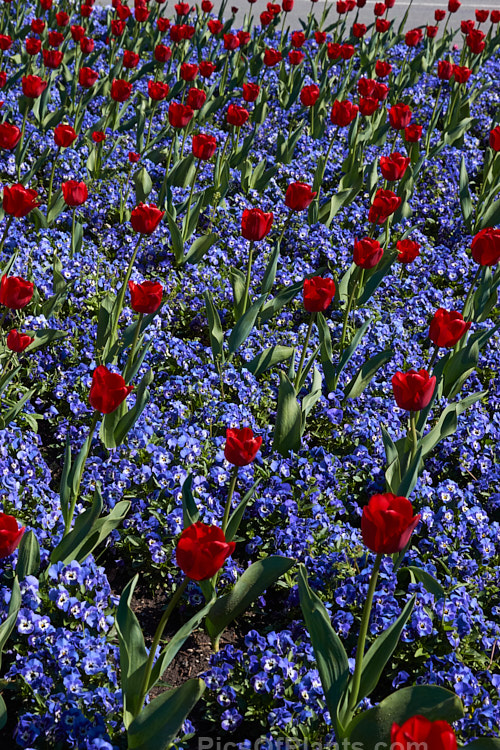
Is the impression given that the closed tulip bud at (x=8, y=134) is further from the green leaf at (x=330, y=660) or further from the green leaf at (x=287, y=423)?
the green leaf at (x=330, y=660)

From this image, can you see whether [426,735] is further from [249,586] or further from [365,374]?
[365,374]

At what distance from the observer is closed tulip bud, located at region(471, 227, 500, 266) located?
3150mm

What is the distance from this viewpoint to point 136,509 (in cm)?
291

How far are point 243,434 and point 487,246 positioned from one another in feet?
5.06

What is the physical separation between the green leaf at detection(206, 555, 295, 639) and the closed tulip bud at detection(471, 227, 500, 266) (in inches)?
63.7

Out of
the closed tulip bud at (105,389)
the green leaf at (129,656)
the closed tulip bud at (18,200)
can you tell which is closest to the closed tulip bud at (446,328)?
the closed tulip bud at (105,389)

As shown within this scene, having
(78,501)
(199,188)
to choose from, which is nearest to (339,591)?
(78,501)

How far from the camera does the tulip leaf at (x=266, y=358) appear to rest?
3.66 metres

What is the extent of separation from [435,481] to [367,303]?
4.15 ft

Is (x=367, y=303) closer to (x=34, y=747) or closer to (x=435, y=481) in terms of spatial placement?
(x=435, y=481)

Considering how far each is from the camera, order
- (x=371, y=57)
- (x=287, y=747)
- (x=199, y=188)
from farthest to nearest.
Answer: (x=371, y=57), (x=199, y=188), (x=287, y=747)

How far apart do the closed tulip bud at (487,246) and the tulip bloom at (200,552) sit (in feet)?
6.38

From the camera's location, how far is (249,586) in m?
2.31

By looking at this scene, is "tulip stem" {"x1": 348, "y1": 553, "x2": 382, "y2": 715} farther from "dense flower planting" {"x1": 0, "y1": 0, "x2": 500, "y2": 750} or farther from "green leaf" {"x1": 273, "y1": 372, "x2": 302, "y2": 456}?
"green leaf" {"x1": 273, "y1": 372, "x2": 302, "y2": 456}
